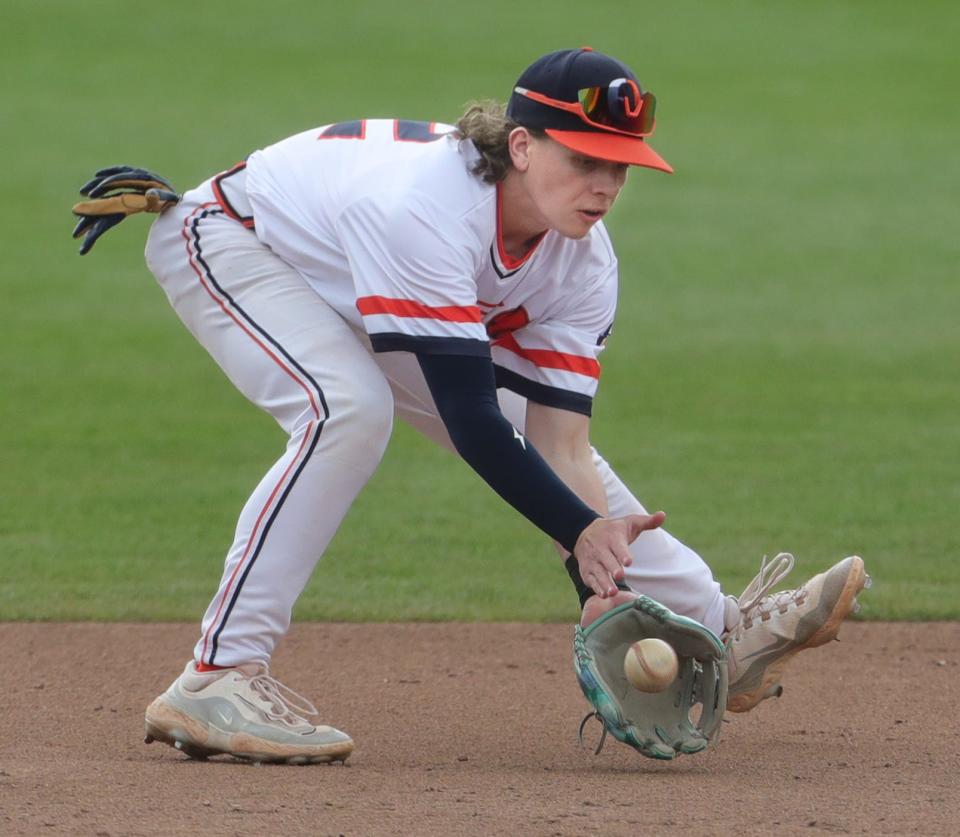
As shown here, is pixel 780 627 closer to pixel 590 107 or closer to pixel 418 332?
pixel 418 332

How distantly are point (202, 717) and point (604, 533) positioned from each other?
1039 millimetres

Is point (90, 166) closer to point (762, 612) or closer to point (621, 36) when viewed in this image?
point (621, 36)

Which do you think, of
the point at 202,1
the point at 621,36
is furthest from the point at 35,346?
the point at 202,1

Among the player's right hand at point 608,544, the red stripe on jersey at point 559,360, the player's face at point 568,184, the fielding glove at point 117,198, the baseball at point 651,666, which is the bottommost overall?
the baseball at point 651,666

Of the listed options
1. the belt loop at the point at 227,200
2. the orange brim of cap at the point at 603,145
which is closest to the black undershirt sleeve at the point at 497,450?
the orange brim of cap at the point at 603,145

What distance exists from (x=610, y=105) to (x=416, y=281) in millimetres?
567

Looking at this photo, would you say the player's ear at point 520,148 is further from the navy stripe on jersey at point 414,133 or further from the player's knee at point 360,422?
the player's knee at point 360,422

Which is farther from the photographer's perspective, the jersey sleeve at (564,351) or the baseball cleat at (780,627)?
the jersey sleeve at (564,351)

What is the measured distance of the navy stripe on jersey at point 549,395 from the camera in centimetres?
419

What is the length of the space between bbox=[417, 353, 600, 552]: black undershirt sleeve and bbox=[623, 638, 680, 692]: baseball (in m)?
0.31

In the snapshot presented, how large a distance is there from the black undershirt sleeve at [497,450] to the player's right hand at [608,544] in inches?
1.1

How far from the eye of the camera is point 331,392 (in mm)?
3832

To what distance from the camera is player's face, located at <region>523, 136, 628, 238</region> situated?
3.70 metres

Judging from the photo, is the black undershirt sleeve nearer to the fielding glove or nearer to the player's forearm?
the player's forearm
